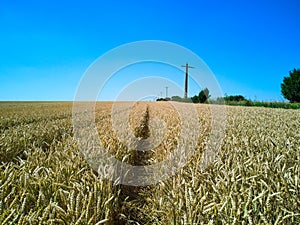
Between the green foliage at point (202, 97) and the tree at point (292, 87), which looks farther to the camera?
the green foliage at point (202, 97)

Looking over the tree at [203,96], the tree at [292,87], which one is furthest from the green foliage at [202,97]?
the tree at [292,87]

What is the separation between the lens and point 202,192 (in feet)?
7.95

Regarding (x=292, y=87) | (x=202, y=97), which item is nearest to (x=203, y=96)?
(x=202, y=97)

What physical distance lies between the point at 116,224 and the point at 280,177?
1.67 metres

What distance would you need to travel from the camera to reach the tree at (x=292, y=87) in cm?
4247

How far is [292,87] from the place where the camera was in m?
43.0

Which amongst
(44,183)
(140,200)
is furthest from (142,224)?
(44,183)

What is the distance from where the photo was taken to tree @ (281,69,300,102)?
4247 centimetres

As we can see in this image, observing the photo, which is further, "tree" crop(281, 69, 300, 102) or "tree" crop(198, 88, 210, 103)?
"tree" crop(198, 88, 210, 103)

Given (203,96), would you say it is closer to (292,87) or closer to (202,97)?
(202,97)

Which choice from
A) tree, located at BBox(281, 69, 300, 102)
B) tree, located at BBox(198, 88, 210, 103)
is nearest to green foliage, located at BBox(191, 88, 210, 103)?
tree, located at BBox(198, 88, 210, 103)

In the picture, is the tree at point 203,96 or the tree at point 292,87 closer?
the tree at point 292,87

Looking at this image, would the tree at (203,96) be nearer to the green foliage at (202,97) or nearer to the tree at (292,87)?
the green foliage at (202,97)

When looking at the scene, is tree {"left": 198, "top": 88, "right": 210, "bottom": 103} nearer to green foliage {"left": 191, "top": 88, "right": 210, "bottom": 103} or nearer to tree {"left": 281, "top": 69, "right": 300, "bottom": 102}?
green foliage {"left": 191, "top": 88, "right": 210, "bottom": 103}
